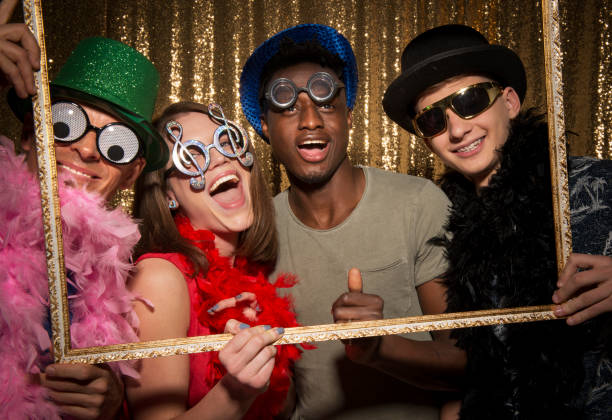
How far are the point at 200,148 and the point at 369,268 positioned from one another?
622 millimetres

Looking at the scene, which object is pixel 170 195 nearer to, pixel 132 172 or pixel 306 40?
pixel 132 172

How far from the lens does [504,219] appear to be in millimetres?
1143

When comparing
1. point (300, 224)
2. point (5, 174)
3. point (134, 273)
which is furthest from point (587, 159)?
point (5, 174)

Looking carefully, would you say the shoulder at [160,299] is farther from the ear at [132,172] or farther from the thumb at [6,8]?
the thumb at [6,8]

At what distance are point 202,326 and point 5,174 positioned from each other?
65 centimetres

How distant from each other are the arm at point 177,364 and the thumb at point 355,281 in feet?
0.75

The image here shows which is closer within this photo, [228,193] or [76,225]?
[76,225]

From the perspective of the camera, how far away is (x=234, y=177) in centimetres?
124

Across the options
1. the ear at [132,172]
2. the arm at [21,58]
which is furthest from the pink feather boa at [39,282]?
the arm at [21,58]

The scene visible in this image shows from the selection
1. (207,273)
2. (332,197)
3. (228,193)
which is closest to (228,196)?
(228,193)

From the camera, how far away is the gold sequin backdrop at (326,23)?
1143 millimetres

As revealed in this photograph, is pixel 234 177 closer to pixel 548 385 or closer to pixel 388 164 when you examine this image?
pixel 388 164

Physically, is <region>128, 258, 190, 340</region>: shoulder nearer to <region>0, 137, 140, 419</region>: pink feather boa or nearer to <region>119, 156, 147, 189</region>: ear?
<region>0, 137, 140, 419</region>: pink feather boa

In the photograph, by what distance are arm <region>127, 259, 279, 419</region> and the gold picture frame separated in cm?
5
